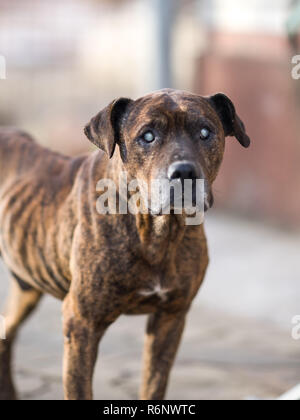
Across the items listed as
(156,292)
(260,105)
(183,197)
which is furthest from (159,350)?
(260,105)

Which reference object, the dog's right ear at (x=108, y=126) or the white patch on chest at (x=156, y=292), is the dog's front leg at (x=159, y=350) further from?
the dog's right ear at (x=108, y=126)

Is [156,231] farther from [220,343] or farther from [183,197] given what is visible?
[220,343]

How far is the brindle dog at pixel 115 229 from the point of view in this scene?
2438 millimetres

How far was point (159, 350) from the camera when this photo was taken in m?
3.03

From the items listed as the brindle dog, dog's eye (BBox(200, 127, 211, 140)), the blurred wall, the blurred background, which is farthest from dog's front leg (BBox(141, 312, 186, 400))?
the blurred wall

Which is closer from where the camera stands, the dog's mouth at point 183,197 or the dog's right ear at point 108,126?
the dog's mouth at point 183,197

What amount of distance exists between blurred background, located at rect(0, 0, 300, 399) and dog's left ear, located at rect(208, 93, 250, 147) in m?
0.27

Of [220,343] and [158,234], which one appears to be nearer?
[158,234]

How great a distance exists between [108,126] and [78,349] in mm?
848

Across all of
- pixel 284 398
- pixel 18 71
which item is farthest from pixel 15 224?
pixel 18 71

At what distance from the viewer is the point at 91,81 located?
36.6ft

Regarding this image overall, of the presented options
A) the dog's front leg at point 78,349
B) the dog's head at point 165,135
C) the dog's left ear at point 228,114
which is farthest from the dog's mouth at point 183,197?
the dog's front leg at point 78,349

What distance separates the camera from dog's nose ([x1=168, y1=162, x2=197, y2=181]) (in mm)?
2297
